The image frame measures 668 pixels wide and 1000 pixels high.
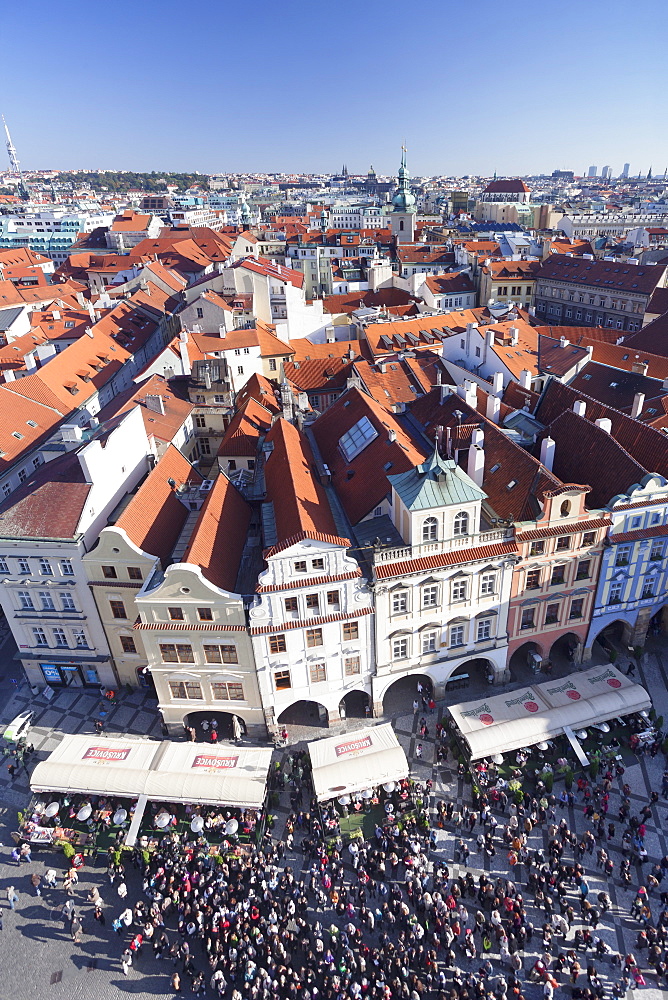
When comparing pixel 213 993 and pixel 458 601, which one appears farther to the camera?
pixel 458 601

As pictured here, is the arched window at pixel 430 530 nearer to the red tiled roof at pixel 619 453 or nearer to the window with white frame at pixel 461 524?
the window with white frame at pixel 461 524

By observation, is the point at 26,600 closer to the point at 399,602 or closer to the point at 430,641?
the point at 399,602

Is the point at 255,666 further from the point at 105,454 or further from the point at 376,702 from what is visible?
the point at 105,454

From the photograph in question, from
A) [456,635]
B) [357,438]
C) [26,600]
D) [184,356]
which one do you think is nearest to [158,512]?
[26,600]

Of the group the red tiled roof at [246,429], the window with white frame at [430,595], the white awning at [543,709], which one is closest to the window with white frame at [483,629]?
the white awning at [543,709]

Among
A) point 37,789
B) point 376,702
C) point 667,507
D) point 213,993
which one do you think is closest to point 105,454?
point 37,789

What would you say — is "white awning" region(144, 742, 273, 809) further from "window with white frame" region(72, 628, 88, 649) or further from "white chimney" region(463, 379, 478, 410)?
"white chimney" region(463, 379, 478, 410)
